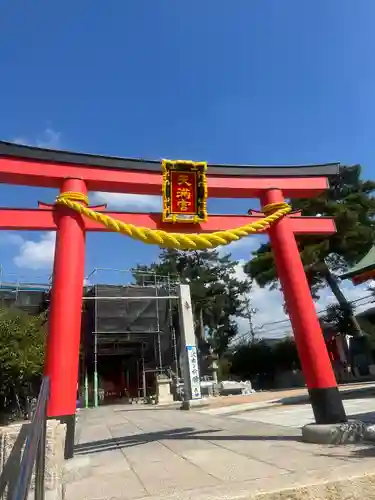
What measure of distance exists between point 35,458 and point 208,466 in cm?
245

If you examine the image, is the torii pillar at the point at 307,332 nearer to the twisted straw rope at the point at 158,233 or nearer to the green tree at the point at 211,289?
the twisted straw rope at the point at 158,233

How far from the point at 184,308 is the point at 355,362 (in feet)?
42.1

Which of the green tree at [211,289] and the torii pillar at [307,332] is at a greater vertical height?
the green tree at [211,289]

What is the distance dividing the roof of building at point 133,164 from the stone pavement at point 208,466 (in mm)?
4107

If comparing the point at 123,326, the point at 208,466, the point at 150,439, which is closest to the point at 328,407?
the point at 208,466

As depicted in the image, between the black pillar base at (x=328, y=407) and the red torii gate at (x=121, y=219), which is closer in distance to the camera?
the red torii gate at (x=121, y=219)

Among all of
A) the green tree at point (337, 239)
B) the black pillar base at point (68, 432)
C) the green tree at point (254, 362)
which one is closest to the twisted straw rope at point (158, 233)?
the black pillar base at point (68, 432)

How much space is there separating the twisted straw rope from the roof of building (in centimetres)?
60

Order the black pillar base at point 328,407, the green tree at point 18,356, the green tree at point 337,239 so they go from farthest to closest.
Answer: the green tree at point 337,239 < the green tree at point 18,356 < the black pillar base at point 328,407

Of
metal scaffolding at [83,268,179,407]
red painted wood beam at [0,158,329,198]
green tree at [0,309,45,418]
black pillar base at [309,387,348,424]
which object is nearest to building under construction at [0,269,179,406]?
metal scaffolding at [83,268,179,407]

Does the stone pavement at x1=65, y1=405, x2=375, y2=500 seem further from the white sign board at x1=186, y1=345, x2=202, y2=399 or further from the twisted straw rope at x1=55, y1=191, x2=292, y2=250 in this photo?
the white sign board at x1=186, y1=345, x2=202, y2=399

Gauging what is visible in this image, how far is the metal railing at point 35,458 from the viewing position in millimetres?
1449

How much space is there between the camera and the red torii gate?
4973 mm

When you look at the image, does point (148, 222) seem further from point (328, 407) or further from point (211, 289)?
point (211, 289)
